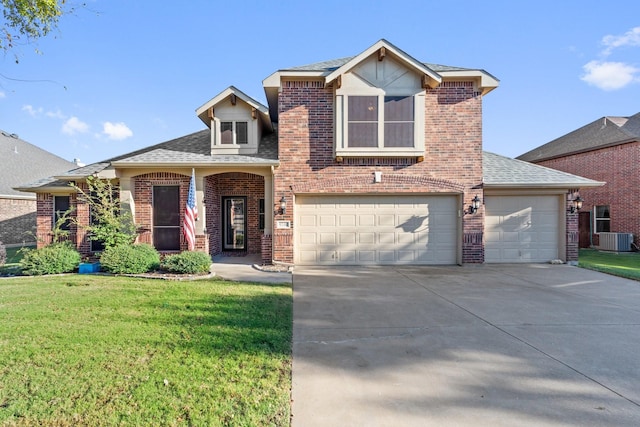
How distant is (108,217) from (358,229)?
7489 mm

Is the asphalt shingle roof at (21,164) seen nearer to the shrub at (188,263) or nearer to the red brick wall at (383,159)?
the shrub at (188,263)

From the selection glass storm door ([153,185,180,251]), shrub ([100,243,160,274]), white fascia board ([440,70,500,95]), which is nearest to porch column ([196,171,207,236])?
glass storm door ([153,185,180,251])

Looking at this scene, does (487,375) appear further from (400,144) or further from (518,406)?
(400,144)

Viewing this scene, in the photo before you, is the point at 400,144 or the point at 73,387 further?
the point at 400,144

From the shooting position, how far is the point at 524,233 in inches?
412

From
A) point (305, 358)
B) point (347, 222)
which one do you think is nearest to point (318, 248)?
point (347, 222)

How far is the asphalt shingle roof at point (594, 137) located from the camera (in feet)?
51.5

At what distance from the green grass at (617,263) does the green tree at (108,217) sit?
14188 millimetres

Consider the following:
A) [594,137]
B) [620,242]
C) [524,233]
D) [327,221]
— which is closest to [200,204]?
[327,221]

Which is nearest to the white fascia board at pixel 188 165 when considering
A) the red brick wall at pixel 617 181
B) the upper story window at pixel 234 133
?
the upper story window at pixel 234 133

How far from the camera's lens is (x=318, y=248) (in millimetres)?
10133

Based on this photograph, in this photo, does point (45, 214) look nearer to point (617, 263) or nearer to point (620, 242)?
point (617, 263)

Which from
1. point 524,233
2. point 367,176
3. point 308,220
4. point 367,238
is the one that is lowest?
point 367,238

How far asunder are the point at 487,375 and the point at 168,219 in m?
9.67
